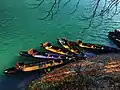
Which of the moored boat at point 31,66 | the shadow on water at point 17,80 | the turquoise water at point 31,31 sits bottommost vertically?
the shadow on water at point 17,80

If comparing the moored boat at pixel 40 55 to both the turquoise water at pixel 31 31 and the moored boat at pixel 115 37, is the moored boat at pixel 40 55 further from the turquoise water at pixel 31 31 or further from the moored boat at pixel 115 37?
the moored boat at pixel 115 37

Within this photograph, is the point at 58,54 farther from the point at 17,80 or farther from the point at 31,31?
the point at 31,31

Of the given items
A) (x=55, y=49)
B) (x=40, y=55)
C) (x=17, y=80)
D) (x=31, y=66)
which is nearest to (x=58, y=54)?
(x=55, y=49)

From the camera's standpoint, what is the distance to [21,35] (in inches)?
1139

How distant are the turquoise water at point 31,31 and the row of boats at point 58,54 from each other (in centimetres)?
84

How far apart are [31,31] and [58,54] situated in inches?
323

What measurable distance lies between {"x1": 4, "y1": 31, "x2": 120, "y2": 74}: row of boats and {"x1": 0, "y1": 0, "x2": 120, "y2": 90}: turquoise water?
2.76 ft

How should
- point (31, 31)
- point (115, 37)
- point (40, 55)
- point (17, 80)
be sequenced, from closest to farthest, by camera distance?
point (17, 80) → point (40, 55) → point (115, 37) → point (31, 31)

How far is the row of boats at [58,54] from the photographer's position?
20.2 metres

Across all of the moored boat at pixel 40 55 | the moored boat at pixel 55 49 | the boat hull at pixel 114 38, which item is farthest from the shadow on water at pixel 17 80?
the boat hull at pixel 114 38

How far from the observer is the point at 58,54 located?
23.2 m

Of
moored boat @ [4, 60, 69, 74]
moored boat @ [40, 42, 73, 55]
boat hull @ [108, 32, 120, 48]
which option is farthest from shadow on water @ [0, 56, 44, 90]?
boat hull @ [108, 32, 120, 48]

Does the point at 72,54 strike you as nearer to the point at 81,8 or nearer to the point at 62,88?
the point at 62,88

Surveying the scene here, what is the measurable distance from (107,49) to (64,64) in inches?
188
